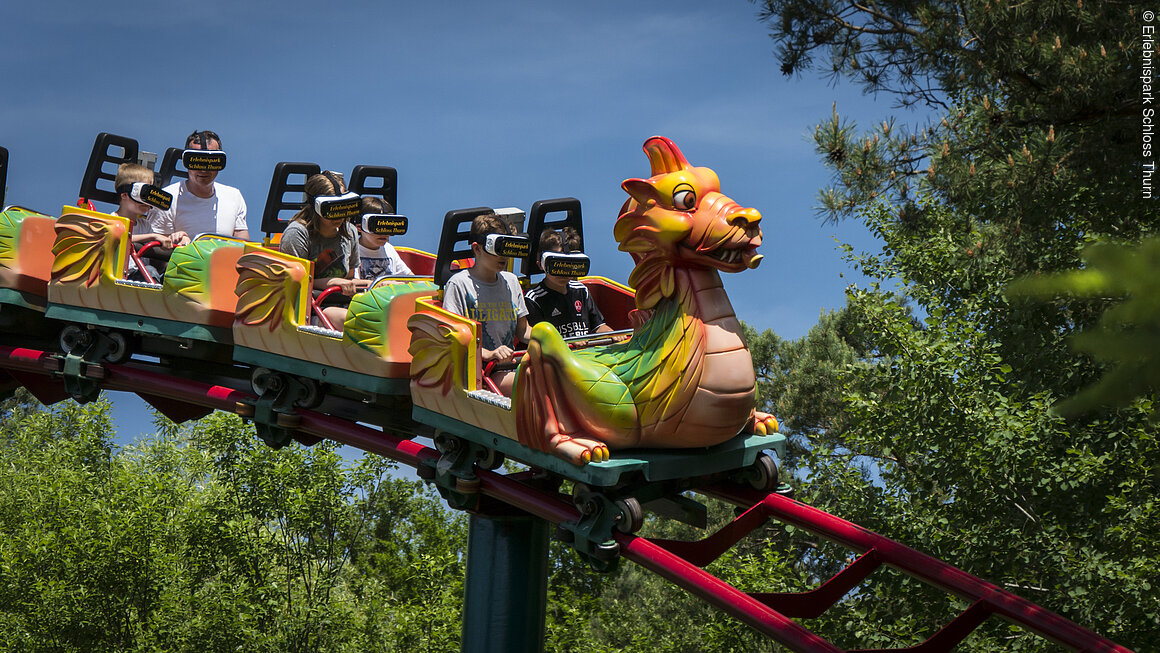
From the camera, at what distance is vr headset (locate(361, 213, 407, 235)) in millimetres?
6066

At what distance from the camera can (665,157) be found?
5.02 m

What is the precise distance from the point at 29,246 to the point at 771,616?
4931mm

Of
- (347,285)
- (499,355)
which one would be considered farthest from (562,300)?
(347,285)

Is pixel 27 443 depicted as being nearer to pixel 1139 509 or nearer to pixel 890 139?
pixel 890 139

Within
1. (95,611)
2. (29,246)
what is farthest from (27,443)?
(29,246)

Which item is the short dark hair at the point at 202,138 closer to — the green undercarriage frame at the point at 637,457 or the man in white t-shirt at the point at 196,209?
the man in white t-shirt at the point at 196,209

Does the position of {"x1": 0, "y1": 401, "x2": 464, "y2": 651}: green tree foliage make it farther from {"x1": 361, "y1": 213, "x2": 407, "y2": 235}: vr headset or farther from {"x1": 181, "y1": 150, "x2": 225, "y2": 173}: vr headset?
{"x1": 361, "y1": 213, "x2": 407, "y2": 235}: vr headset

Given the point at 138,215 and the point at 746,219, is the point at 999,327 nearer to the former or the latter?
the point at 746,219

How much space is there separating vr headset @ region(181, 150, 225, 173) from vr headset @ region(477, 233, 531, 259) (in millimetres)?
2119

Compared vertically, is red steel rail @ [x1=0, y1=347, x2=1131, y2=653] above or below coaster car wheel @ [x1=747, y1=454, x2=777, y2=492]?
below

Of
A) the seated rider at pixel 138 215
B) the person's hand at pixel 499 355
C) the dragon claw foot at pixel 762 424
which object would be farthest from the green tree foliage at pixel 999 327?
the seated rider at pixel 138 215

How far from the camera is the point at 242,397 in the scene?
636 centimetres

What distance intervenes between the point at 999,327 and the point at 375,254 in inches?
211

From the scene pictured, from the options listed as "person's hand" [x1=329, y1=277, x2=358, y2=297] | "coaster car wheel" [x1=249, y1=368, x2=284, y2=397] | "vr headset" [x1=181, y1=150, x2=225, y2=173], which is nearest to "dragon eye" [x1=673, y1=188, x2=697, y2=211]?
"person's hand" [x1=329, y1=277, x2=358, y2=297]
